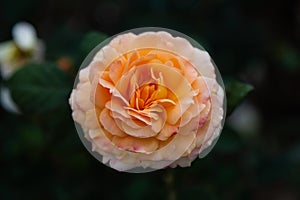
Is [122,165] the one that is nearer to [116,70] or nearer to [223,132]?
[116,70]

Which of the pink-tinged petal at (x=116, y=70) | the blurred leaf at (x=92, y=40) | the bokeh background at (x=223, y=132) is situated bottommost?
the bokeh background at (x=223, y=132)

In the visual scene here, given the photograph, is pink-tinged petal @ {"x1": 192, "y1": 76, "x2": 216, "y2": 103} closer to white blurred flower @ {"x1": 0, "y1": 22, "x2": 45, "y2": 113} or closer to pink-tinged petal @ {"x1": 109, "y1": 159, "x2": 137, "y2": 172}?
pink-tinged petal @ {"x1": 109, "y1": 159, "x2": 137, "y2": 172}

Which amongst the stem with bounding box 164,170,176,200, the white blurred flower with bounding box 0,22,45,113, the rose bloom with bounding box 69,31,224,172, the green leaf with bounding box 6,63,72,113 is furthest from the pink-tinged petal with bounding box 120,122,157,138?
the white blurred flower with bounding box 0,22,45,113

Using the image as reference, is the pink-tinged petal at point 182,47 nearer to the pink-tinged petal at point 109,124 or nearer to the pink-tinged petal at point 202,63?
the pink-tinged petal at point 202,63

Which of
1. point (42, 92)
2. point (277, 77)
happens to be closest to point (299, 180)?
point (277, 77)

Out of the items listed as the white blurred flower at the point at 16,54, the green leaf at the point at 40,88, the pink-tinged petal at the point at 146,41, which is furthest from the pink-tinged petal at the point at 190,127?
the white blurred flower at the point at 16,54

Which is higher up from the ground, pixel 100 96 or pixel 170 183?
pixel 100 96

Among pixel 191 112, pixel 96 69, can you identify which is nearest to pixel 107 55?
pixel 96 69
